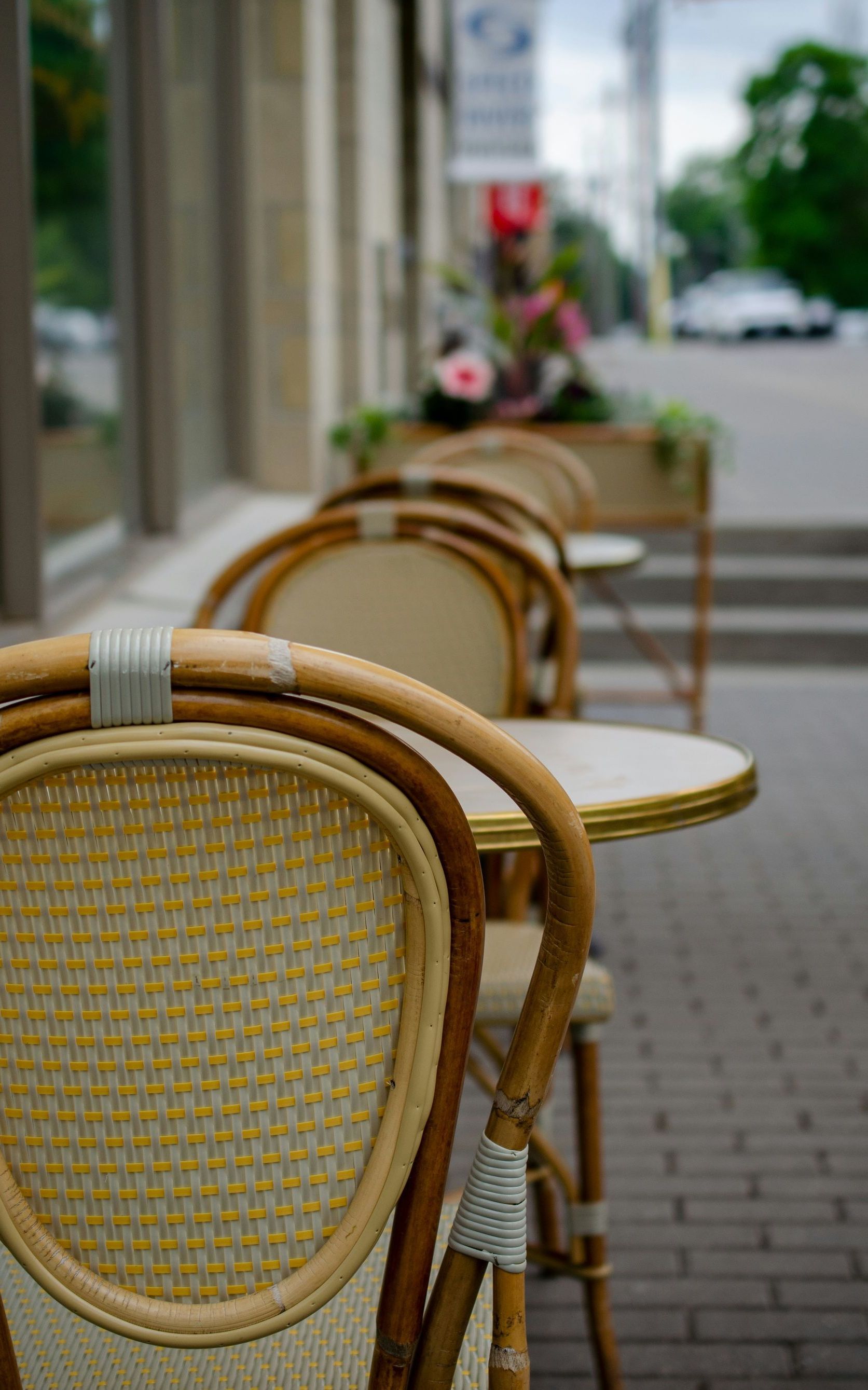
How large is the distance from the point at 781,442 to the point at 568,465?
9.18 meters

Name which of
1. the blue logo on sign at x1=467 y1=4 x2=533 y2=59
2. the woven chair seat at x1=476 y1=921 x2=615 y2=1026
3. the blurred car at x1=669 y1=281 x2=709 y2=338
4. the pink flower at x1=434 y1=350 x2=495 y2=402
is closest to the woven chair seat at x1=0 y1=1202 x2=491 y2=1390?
the woven chair seat at x1=476 y1=921 x2=615 y2=1026

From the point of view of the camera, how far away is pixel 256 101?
627 centimetres

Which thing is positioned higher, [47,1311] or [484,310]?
[484,310]

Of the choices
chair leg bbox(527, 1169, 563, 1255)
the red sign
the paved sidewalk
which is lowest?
the paved sidewalk

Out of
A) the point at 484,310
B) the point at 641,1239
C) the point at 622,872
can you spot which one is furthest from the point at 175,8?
the point at 641,1239

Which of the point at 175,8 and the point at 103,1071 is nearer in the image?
the point at 103,1071

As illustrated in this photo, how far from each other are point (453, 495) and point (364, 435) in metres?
3.25

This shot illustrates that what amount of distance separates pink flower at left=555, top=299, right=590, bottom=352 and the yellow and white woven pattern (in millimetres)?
5998

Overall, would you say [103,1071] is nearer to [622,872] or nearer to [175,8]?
[622,872]

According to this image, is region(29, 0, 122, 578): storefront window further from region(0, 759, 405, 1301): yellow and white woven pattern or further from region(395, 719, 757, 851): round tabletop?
region(0, 759, 405, 1301): yellow and white woven pattern

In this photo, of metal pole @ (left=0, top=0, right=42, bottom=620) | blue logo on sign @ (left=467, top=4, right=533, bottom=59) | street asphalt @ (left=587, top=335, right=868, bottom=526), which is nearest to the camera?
metal pole @ (left=0, top=0, right=42, bottom=620)

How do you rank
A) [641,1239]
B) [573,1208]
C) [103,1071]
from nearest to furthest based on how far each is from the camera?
[103,1071] → [573,1208] → [641,1239]

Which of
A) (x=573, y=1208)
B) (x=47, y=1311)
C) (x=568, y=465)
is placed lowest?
(x=573, y=1208)

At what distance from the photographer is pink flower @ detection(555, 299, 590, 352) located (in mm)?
6754
